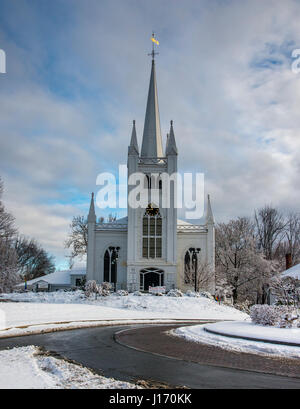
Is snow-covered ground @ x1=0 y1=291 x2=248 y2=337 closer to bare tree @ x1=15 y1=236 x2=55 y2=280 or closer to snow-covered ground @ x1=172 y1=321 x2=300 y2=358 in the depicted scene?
snow-covered ground @ x1=172 y1=321 x2=300 y2=358

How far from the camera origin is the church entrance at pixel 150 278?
43.8 m

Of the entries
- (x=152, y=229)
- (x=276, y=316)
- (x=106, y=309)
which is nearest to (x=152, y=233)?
(x=152, y=229)

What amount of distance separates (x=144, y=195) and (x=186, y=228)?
20.5ft

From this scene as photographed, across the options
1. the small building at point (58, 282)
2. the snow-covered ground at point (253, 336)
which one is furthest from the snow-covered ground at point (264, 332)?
the small building at point (58, 282)

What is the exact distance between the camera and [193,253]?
150 ft

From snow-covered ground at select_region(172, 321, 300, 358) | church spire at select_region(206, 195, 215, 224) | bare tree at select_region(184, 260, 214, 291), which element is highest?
church spire at select_region(206, 195, 215, 224)

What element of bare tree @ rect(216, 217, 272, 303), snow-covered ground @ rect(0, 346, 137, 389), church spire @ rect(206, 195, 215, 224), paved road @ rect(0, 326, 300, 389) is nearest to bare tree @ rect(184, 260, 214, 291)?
bare tree @ rect(216, 217, 272, 303)

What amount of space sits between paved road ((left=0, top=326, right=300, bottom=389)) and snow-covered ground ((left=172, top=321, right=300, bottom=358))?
274 centimetres

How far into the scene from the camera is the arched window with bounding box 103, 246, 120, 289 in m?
45.4

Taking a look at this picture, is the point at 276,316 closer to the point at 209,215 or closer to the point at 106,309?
the point at 106,309

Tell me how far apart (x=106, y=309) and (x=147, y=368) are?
64.7 feet

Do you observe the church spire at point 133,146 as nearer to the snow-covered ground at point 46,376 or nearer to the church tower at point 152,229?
the church tower at point 152,229

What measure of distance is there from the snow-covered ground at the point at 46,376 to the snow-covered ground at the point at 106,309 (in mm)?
9787

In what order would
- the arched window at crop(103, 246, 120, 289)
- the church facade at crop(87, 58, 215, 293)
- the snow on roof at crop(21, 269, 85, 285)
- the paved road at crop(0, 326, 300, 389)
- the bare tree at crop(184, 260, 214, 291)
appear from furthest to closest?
the snow on roof at crop(21, 269, 85, 285) < the arched window at crop(103, 246, 120, 289) < the church facade at crop(87, 58, 215, 293) < the bare tree at crop(184, 260, 214, 291) < the paved road at crop(0, 326, 300, 389)
